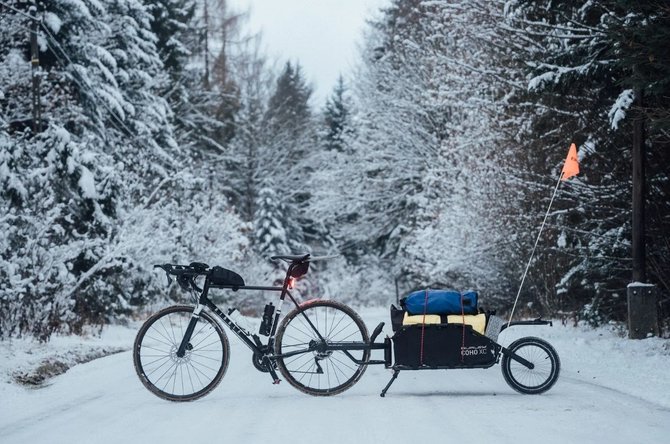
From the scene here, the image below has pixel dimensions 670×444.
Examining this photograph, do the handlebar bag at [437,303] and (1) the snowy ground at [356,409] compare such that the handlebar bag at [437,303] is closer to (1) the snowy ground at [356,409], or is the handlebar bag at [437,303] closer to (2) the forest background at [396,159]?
(1) the snowy ground at [356,409]

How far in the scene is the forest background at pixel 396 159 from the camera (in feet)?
37.9

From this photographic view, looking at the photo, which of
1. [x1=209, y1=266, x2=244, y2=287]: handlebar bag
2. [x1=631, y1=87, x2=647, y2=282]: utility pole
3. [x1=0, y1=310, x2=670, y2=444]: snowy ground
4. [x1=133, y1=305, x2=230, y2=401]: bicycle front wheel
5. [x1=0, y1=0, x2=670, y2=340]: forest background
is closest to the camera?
[x1=0, y1=310, x2=670, y2=444]: snowy ground

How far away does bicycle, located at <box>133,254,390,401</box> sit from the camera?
22.1 feet

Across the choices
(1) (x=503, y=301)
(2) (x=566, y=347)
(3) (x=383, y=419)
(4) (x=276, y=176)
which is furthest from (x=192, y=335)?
(4) (x=276, y=176)

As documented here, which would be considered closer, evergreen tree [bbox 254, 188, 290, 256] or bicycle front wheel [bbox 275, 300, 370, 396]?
bicycle front wheel [bbox 275, 300, 370, 396]

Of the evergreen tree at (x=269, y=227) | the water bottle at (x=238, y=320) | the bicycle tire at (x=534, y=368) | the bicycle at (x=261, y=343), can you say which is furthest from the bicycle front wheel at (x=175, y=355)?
the evergreen tree at (x=269, y=227)

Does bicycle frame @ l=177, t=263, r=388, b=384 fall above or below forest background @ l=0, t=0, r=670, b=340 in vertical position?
below

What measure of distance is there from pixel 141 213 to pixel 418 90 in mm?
15329

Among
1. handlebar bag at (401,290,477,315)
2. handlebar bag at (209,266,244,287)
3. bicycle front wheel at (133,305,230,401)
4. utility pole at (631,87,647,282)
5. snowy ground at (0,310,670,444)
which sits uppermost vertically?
utility pole at (631,87,647,282)

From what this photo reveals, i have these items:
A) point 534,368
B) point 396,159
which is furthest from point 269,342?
point 396,159

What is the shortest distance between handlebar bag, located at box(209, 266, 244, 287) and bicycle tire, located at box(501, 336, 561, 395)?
2.53 metres

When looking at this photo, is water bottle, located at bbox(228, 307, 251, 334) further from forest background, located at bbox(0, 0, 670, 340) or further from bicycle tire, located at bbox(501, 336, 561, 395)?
forest background, located at bbox(0, 0, 670, 340)

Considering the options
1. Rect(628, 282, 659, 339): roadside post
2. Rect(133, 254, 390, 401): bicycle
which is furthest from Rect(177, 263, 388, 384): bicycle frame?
Rect(628, 282, 659, 339): roadside post

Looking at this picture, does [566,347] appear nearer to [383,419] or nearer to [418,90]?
[383,419]
